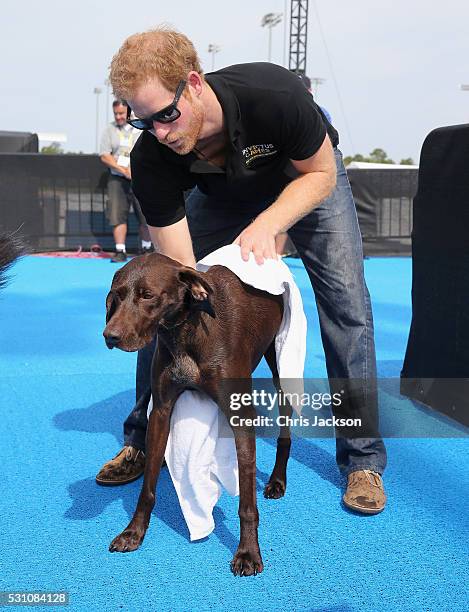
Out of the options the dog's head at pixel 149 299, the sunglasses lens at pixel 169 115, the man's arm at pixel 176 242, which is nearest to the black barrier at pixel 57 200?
the man's arm at pixel 176 242

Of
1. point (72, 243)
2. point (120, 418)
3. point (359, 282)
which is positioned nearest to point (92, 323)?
point (120, 418)

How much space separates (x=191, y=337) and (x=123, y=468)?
1.13 metres

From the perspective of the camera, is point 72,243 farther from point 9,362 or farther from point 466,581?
point 466,581

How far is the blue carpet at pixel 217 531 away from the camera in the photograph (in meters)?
2.57

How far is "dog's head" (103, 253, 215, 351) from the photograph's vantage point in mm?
2469

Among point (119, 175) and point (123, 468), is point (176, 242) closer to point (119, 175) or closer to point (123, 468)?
point (123, 468)

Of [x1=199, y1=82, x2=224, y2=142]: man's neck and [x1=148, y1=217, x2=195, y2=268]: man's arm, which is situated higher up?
[x1=199, y1=82, x2=224, y2=142]: man's neck

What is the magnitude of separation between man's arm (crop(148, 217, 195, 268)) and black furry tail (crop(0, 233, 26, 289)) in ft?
2.93

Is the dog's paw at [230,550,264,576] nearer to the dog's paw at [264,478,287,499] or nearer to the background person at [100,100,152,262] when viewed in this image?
the dog's paw at [264,478,287,499]

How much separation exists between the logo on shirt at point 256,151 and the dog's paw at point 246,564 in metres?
1.55

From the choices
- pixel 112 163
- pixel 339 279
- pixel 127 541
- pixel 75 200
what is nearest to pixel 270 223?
pixel 339 279

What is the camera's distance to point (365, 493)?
326 centimetres

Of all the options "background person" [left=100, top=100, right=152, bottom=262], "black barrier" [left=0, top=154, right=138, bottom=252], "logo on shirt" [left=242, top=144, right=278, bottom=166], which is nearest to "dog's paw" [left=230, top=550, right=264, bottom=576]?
"logo on shirt" [left=242, top=144, right=278, bottom=166]

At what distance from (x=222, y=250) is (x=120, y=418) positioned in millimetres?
1889
